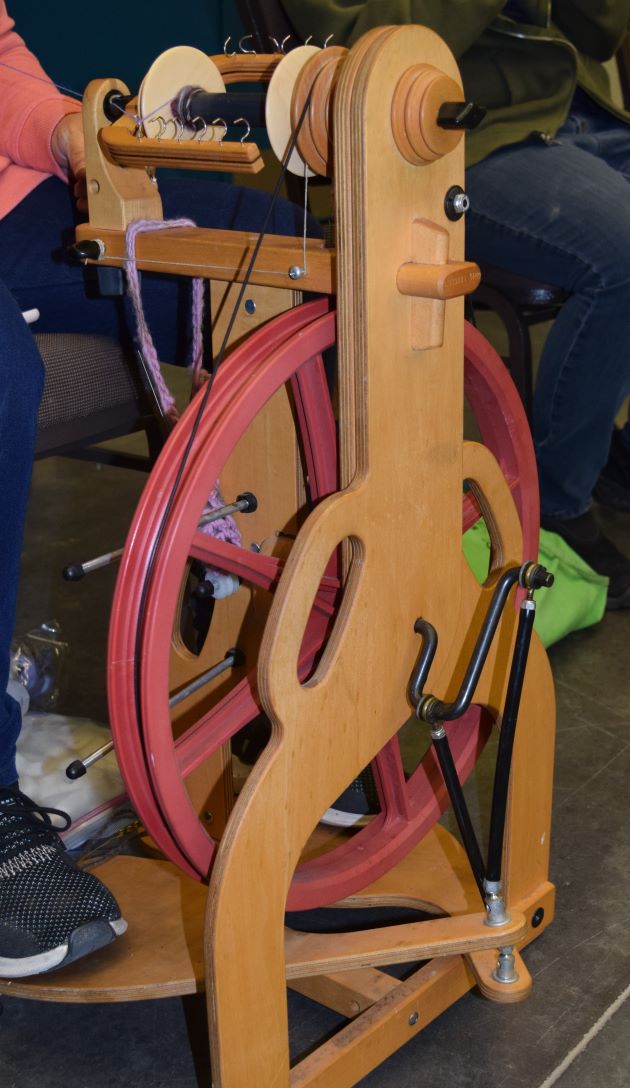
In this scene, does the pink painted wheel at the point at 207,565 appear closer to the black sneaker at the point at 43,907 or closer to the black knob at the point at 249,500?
the black knob at the point at 249,500

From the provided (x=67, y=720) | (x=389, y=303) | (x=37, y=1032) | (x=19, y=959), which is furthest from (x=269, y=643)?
(x=67, y=720)

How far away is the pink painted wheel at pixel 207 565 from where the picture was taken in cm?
87

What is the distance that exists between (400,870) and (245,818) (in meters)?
0.41

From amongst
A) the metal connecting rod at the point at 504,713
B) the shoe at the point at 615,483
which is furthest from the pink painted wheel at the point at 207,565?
the shoe at the point at 615,483

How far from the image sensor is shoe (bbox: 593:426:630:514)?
234 cm

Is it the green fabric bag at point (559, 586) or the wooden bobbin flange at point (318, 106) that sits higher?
the wooden bobbin flange at point (318, 106)

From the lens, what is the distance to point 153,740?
34.7 inches

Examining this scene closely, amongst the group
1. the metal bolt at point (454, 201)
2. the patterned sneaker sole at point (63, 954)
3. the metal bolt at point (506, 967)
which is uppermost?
the metal bolt at point (454, 201)

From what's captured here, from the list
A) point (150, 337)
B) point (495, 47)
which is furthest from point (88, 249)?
point (495, 47)

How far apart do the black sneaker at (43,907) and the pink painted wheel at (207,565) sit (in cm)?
13

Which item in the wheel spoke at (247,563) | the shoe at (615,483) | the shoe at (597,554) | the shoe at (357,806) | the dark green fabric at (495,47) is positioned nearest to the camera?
the wheel spoke at (247,563)

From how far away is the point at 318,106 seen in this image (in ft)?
2.86

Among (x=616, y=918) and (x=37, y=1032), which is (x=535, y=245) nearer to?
(x=616, y=918)

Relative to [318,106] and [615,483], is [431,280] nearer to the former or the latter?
[318,106]
